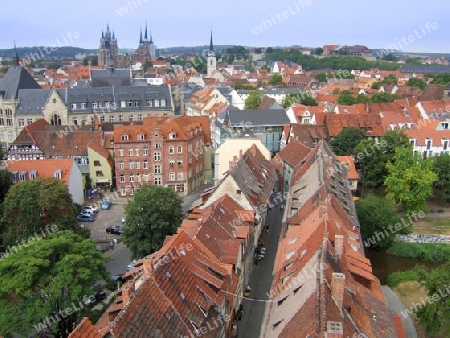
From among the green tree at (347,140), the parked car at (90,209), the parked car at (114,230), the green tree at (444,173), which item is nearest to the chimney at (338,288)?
the parked car at (114,230)

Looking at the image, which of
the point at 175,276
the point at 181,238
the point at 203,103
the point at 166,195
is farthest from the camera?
the point at 203,103

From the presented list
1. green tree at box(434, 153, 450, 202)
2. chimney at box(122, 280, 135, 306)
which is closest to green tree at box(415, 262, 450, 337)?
chimney at box(122, 280, 135, 306)

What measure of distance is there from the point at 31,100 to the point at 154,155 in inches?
1330

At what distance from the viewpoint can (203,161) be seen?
70.8m

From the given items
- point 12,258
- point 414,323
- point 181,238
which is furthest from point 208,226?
point 414,323

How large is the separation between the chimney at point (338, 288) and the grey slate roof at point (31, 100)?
7171 cm

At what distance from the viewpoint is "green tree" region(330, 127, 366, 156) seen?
70.7 meters

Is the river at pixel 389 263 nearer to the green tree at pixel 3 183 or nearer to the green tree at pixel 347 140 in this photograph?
the green tree at pixel 347 140

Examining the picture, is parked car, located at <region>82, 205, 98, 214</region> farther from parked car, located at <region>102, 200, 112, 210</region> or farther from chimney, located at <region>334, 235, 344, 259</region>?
chimney, located at <region>334, 235, 344, 259</region>

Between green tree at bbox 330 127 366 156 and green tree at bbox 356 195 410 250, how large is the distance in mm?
20741

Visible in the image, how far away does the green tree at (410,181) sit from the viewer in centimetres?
5397

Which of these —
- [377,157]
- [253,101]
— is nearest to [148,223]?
[377,157]

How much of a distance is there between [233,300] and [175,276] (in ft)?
28.4

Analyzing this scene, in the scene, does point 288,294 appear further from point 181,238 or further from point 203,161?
point 203,161
